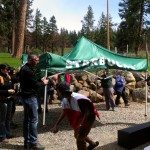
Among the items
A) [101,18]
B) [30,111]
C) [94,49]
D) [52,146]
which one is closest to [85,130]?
[30,111]

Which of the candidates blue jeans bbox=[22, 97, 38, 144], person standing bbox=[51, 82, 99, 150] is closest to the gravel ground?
blue jeans bbox=[22, 97, 38, 144]

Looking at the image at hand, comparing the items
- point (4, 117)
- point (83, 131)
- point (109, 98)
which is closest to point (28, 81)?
point (4, 117)

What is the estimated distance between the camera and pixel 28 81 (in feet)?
29.2

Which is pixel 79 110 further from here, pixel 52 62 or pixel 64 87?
pixel 52 62

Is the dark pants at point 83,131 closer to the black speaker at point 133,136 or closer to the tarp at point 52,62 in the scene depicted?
the black speaker at point 133,136

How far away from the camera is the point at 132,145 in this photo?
9.24m

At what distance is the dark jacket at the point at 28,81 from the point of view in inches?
346

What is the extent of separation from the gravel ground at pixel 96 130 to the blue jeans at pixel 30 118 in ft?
1.54

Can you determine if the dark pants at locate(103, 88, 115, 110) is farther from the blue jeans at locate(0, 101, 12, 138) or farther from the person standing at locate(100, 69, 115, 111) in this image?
the blue jeans at locate(0, 101, 12, 138)

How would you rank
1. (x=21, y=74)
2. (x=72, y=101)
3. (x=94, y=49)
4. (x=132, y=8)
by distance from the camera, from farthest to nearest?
1. (x=132, y=8)
2. (x=94, y=49)
3. (x=21, y=74)
4. (x=72, y=101)

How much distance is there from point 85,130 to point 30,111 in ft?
6.70

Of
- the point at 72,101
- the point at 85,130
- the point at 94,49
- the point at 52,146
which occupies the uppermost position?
the point at 94,49

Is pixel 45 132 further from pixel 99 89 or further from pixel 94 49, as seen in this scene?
pixel 99 89

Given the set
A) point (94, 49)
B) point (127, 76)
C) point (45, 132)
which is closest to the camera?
point (45, 132)
